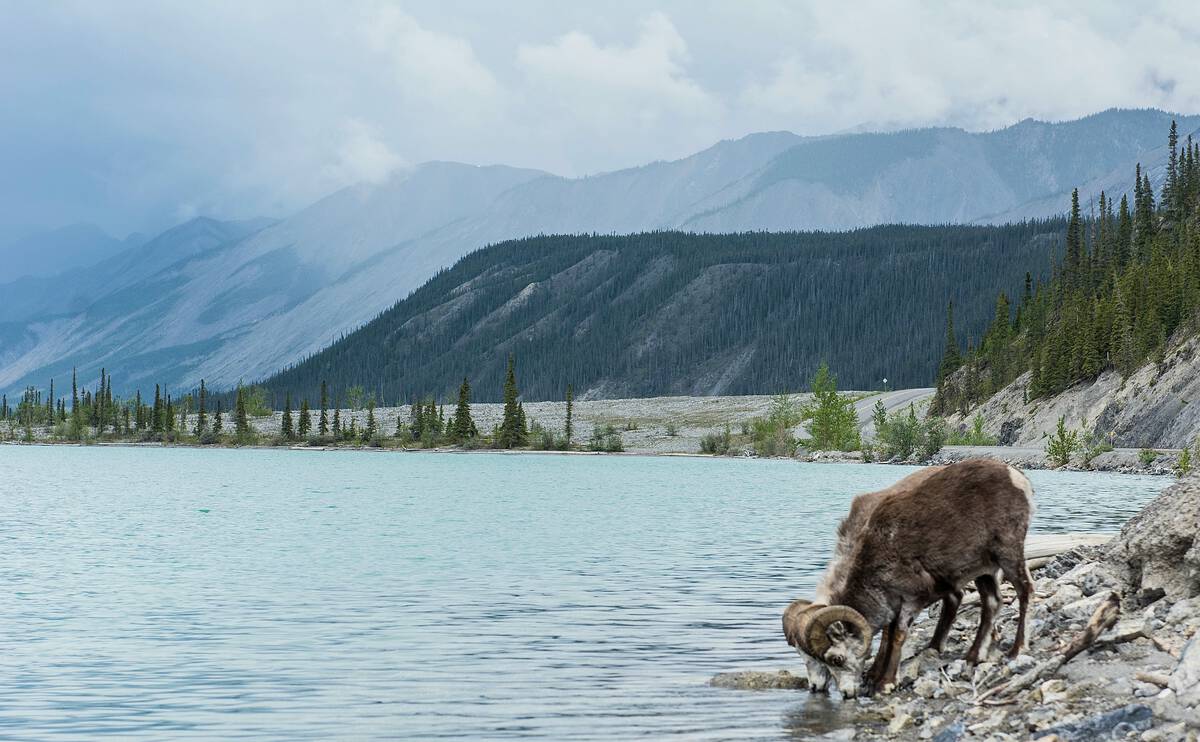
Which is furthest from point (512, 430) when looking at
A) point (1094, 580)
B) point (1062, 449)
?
point (1094, 580)

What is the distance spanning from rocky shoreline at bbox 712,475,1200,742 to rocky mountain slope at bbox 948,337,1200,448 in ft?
231

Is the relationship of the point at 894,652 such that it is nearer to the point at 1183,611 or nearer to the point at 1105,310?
the point at 1183,611

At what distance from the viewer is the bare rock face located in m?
14.3

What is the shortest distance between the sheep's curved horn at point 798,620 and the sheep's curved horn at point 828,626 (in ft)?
0.14

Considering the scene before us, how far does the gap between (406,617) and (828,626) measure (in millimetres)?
11242

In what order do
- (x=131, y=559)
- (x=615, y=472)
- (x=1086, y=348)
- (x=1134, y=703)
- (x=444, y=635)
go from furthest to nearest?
(x=1086, y=348), (x=615, y=472), (x=131, y=559), (x=444, y=635), (x=1134, y=703)

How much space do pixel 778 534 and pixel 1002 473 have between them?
28045 mm

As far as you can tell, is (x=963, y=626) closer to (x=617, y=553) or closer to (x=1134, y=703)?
(x=1134, y=703)

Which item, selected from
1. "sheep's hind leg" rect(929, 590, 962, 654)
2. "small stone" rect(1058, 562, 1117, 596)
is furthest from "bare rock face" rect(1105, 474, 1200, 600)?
"sheep's hind leg" rect(929, 590, 962, 654)

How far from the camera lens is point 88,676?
17156 millimetres

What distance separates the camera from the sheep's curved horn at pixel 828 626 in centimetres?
1350

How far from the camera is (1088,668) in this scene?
1263cm

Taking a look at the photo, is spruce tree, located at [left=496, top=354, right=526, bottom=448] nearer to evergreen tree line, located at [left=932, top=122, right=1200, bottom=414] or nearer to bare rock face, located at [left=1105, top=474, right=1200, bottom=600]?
evergreen tree line, located at [left=932, top=122, right=1200, bottom=414]

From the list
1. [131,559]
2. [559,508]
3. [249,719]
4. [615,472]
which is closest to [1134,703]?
[249,719]
